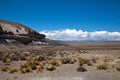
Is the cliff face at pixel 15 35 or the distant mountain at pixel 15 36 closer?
the distant mountain at pixel 15 36

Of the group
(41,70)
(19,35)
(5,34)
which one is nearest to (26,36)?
(19,35)

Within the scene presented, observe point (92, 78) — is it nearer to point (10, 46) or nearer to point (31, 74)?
point (31, 74)

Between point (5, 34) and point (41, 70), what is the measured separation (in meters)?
75.4

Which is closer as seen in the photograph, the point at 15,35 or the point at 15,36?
the point at 15,36

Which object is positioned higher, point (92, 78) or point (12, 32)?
point (12, 32)

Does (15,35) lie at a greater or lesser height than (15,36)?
greater

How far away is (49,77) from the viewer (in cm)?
2097

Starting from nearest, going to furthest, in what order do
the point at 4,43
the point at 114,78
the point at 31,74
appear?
the point at 114,78 → the point at 31,74 → the point at 4,43

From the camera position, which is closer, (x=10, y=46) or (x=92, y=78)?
(x=92, y=78)

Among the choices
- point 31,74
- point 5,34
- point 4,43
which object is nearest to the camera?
point 31,74

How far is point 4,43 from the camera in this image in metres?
90.2

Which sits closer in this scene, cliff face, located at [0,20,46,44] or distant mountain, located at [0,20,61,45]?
distant mountain, located at [0,20,61,45]

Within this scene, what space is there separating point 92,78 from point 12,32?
8722 centimetres

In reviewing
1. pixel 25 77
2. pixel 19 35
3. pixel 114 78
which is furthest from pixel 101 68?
pixel 19 35
